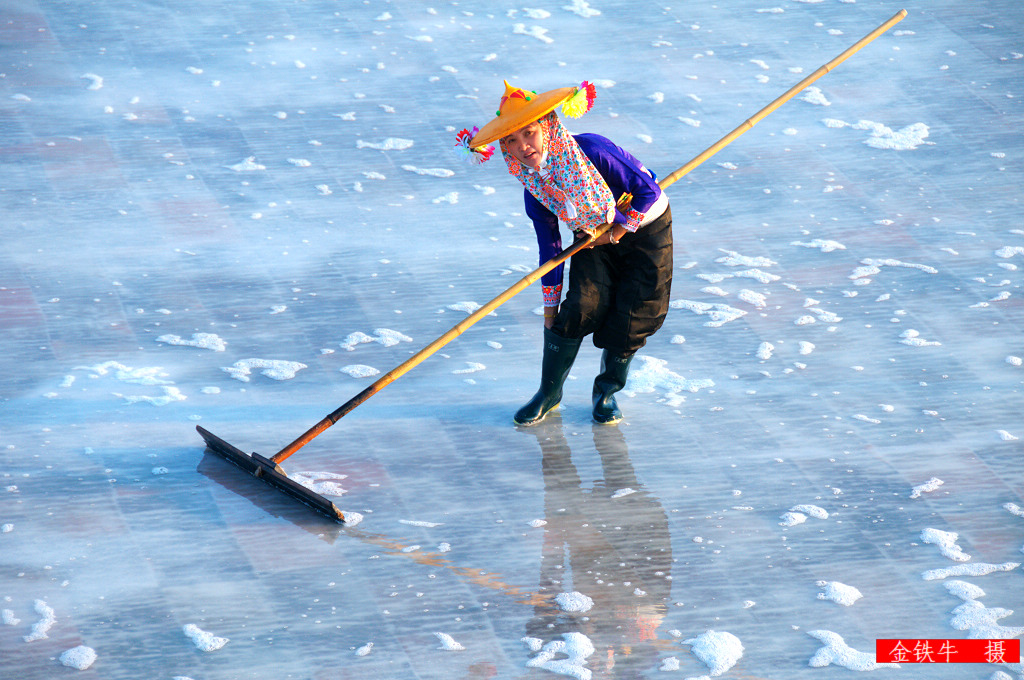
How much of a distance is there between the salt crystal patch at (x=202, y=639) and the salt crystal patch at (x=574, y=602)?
74 cm

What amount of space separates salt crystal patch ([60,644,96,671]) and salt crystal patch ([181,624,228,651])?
0.19 m

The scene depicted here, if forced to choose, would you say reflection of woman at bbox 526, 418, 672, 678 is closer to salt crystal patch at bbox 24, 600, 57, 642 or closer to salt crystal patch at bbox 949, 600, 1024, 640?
salt crystal patch at bbox 949, 600, 1024, 640

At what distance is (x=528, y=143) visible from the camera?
264cm

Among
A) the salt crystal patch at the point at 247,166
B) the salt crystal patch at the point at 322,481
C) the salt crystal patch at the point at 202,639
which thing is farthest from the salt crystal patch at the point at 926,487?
the salt crystal patch at the point at 247,166

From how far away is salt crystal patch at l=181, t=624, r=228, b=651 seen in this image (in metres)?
2.37

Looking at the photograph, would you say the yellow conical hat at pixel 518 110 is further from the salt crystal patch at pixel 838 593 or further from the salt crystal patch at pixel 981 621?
the salt crystal patch at pixel 981 621

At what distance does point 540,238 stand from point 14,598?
1507 millimetres

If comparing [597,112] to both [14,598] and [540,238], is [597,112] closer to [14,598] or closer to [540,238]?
[540,238]

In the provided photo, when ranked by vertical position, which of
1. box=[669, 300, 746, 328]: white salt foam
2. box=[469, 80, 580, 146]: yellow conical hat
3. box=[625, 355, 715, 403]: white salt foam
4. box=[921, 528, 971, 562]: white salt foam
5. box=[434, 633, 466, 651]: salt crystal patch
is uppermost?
box=[469, 80, 580, 146]: yellow conical hat

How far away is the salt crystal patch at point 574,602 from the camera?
2.50 m

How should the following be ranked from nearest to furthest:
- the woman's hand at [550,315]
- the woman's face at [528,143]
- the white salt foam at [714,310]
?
the woman's face at [528,143], the woman's hand at [550,315], the white salt foam at [714,310]

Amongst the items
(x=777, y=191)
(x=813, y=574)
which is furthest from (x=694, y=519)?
(x=777, y=191)

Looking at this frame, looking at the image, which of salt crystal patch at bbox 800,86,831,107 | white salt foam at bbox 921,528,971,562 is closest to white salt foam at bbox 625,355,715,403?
white salt foam at bbox 921,528,971,562

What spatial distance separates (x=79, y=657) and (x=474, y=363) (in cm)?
148
